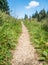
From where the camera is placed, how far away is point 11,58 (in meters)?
8.10

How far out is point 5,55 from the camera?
8.05 metres

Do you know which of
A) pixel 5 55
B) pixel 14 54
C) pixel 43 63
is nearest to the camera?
pixel 43 63

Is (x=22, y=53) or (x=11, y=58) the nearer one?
(x=11, y=58)

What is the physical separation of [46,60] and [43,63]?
0.32 meters

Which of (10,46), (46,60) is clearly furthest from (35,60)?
(10,46)

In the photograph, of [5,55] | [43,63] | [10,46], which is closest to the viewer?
[43,63]

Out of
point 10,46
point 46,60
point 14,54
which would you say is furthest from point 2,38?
point 46,60

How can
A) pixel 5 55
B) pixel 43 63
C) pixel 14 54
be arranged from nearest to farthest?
pixel 43 63 → pixel 5 55 → pixel 14 54

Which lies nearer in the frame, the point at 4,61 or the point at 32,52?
the point at 4,61

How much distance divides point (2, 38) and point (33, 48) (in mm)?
1758

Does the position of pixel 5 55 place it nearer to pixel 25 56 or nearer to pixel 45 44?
pixel 25 56

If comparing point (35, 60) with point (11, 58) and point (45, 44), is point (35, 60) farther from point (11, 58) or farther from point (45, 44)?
point (45, 44)

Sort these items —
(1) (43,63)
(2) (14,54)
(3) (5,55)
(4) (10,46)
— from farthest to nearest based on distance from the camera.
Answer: (4) (10,46)
(2) (14,54)
(3) (5,55)
(1) (43,63)

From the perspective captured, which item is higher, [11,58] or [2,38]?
[2,38]
